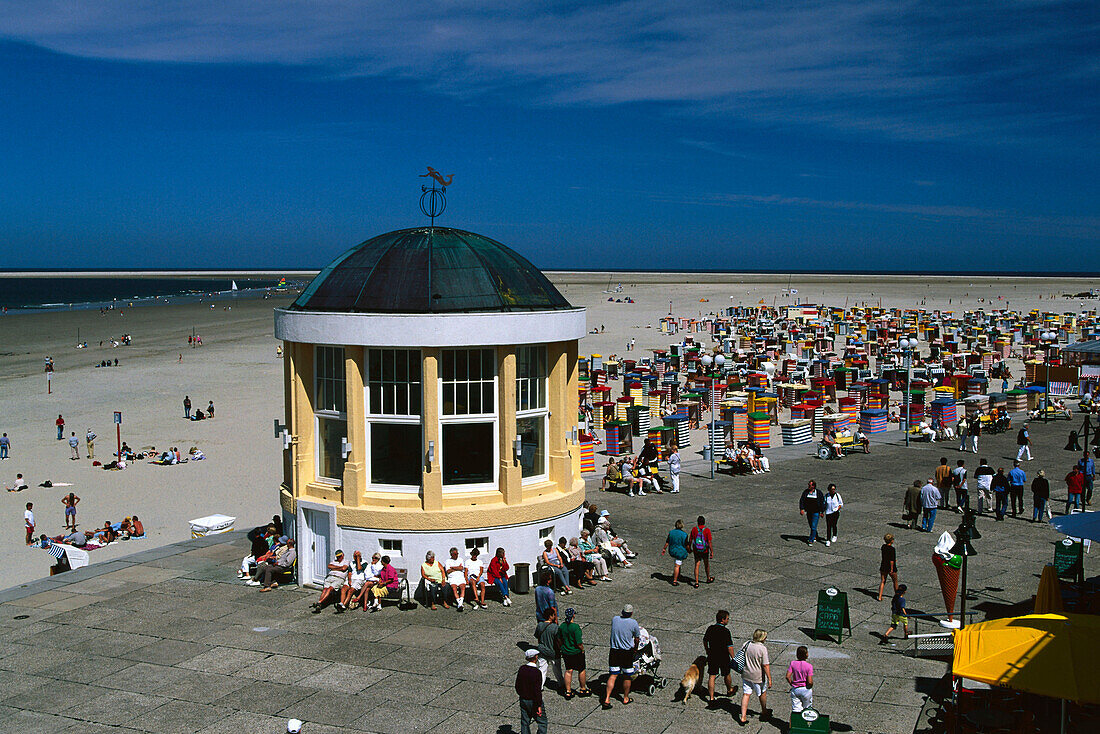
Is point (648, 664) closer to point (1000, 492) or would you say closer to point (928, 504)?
point (928, 504)

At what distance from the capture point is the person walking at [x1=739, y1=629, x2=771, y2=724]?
410 inches

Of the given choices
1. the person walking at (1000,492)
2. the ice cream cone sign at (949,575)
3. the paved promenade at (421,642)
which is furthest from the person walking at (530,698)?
the person walking at (1000,492)

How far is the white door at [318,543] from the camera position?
15.3m

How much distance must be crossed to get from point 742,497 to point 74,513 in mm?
15526

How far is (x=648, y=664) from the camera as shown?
1140 centimetres

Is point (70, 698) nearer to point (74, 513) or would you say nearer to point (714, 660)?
point (714, 660)

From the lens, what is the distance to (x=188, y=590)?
15.0 m

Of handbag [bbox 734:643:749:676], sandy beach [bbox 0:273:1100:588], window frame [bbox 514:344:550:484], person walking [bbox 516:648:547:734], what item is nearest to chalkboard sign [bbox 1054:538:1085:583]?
handbag [bbox 734:643:749:676]

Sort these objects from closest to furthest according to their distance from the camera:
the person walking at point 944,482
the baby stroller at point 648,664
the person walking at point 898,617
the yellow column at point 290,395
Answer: the baby stroller at point 648,664, the person walking at point 898,617, the yellow column at point 290,395, the person walking at point 944,482

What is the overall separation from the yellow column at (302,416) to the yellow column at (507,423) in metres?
3.12

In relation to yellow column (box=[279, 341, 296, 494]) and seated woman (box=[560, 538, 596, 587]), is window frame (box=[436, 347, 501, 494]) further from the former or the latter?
yellow column (box=[279, 341, 296, 494])

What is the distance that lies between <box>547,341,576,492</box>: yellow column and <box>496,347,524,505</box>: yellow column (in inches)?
40.1

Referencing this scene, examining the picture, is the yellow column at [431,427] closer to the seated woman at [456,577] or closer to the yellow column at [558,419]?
the seated woman at [456,577]

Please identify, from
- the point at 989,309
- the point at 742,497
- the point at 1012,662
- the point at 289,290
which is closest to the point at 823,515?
the point at 742,497
